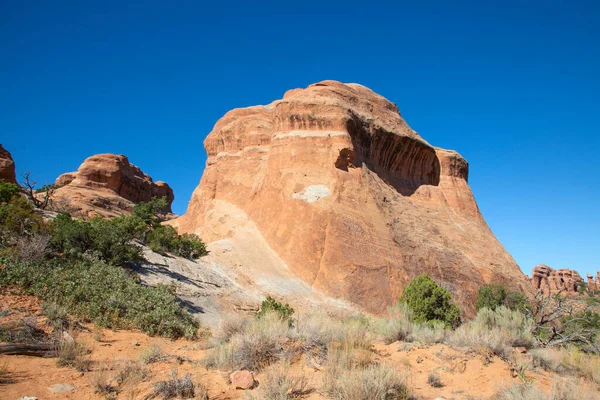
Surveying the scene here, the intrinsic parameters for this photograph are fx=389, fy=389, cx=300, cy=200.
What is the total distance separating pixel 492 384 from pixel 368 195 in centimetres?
2190

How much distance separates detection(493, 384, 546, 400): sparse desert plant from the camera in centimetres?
554

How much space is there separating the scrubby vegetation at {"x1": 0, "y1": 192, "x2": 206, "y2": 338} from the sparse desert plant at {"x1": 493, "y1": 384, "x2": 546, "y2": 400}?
319 inches

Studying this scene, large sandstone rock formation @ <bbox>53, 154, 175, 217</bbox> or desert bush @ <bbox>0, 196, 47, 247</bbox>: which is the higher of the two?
large sandstone rock formation @ <bbox>53, 154, 175, 217</bbox>

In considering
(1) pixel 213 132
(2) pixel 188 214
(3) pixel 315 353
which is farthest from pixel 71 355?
(1) pixel 213 132

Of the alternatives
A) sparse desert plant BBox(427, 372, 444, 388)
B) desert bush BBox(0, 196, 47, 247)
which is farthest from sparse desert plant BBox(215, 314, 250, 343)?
desert bush BBox(0, 196, 47, 247)

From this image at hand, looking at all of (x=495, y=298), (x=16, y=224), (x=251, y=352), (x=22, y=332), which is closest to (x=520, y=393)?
(x=251, y=352)

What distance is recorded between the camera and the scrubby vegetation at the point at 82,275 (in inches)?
400

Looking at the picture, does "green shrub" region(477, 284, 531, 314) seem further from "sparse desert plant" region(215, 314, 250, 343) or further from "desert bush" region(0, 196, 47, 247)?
"desert bush" region(0, 196, 47, 247)

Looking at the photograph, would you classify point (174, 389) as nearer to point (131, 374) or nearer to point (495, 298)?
point (131, 374)

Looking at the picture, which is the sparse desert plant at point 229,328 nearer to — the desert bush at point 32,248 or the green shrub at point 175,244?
the desert bush at point 32,248

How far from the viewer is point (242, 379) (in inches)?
248

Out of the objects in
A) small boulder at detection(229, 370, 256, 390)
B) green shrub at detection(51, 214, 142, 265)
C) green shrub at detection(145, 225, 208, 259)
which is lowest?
small boulder at detection(229, 370, 256, 390)

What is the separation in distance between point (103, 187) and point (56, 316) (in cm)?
4707

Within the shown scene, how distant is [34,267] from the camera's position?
10.9 meters
